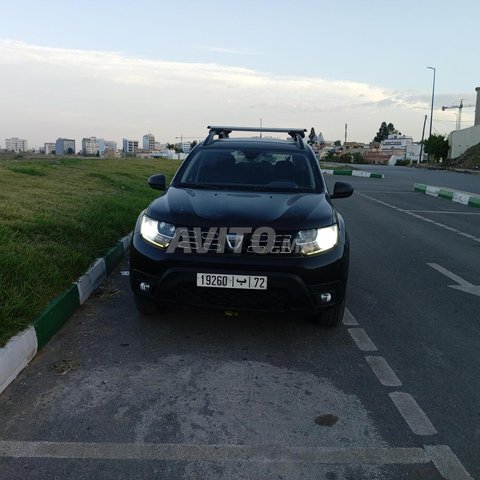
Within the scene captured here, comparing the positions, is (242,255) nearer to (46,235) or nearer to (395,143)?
(46,235)

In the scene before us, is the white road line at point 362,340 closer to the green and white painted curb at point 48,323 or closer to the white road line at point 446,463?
the white road line at point 446,463

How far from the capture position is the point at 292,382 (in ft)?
11.6

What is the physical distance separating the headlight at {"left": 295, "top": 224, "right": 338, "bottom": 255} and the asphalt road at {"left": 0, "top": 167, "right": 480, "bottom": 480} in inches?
30.4

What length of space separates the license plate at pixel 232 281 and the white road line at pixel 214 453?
1323 mm

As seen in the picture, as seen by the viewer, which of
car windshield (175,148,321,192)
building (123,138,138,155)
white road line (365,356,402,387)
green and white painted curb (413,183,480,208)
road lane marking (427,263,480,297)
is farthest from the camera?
building (123,138,138,155)

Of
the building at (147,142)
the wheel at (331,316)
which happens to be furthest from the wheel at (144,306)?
the building at (147,142)

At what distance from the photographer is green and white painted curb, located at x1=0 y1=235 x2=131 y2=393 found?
3404mm

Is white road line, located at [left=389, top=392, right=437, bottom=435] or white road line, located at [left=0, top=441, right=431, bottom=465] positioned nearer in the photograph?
white road line, located at [left=0, top=441, right=431, bottom=465]

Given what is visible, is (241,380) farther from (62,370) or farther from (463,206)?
(463,206)

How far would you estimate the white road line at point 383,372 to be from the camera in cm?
354

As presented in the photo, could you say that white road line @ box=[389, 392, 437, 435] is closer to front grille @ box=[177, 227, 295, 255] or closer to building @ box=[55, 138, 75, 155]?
front grille @ box=[177, 227, 295, 255]

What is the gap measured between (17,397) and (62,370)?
42 cm

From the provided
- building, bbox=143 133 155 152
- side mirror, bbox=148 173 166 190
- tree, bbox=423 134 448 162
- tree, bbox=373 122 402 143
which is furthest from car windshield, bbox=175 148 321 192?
tree, bbox=373 122 402 143

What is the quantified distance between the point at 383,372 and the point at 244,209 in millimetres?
1597
